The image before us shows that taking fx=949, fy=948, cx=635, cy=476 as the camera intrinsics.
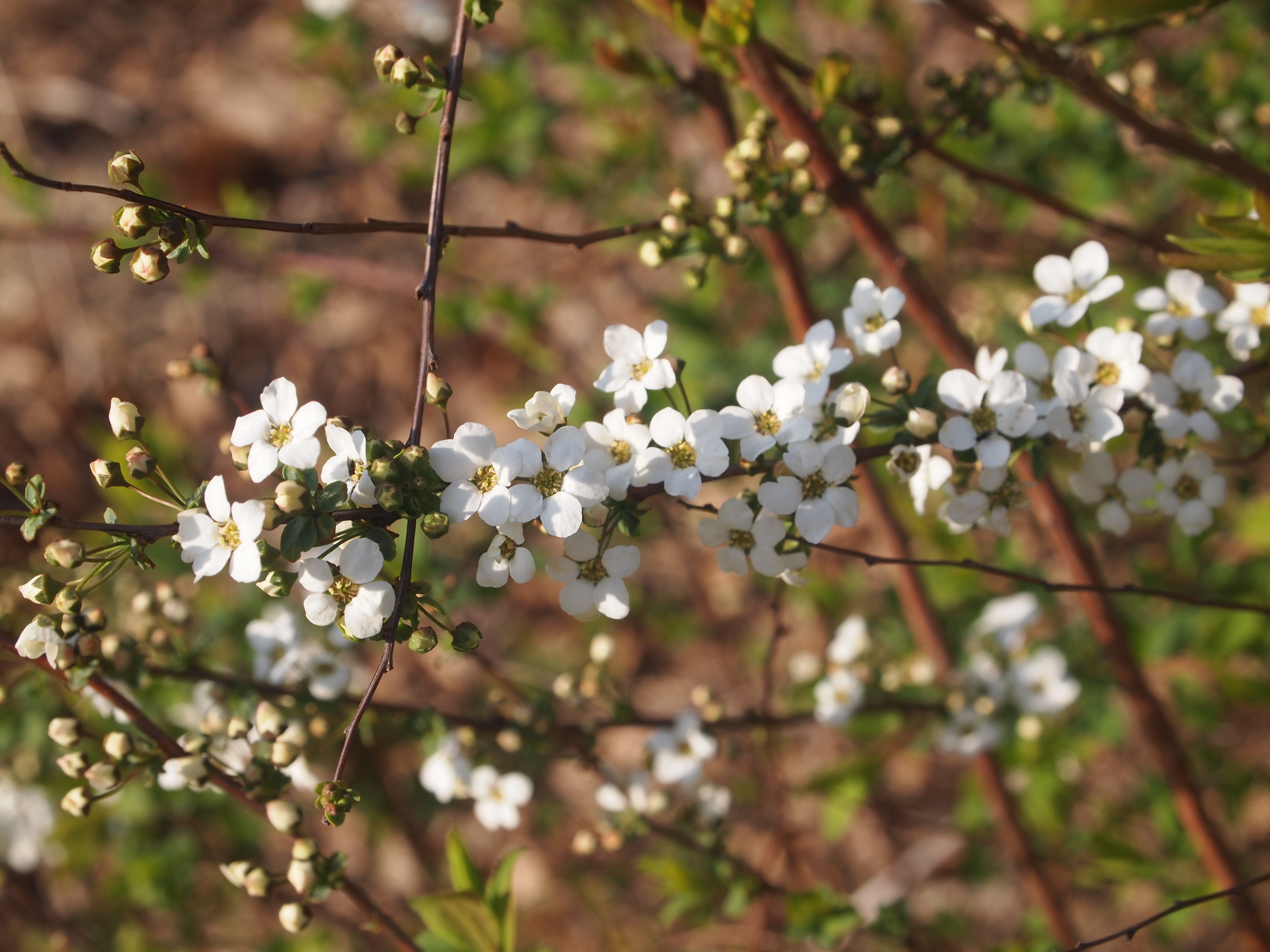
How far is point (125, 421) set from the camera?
5.53ft

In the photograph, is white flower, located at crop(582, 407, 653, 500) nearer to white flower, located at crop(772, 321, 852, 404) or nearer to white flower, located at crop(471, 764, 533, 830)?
white flower, located at crop(772, 321, 852, 404)

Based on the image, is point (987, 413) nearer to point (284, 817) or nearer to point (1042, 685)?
point (284, 817)

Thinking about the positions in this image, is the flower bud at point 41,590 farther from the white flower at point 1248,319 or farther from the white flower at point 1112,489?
the white flower at point 1248,319

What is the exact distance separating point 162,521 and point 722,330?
2594 mm

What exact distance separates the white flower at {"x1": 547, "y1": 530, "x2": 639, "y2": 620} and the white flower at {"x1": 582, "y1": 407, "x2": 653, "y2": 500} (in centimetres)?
11

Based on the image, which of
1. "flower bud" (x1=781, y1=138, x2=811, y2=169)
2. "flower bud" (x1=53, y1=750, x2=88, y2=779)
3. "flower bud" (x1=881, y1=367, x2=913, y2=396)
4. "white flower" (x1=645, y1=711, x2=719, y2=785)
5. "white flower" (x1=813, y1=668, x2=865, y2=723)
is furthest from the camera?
"white flower" (x1=813, y1=668, x2=865, y2=723)

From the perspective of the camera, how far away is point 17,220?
579 cm

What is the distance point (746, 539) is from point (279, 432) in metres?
0.88

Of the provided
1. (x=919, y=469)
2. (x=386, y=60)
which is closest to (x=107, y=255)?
(x=386, y=60)

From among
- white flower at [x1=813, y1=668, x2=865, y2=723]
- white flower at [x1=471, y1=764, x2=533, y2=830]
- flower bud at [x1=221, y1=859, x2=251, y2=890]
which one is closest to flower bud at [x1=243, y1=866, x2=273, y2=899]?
flower bud at [x1=221, y1=859, x2=251, y2=890]

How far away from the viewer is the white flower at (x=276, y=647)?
247 centimetres

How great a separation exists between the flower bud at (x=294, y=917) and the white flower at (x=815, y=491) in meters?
1.22

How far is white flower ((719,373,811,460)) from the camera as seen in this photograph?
1.66 metres

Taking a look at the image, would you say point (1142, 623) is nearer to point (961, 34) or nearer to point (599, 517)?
point (599, 517)
